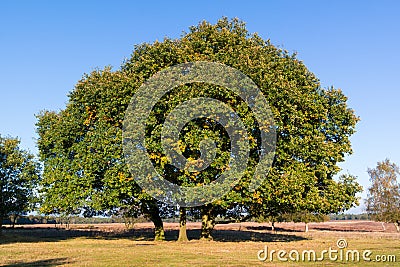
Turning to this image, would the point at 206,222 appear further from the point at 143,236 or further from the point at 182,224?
the point at 143,236

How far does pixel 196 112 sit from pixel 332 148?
15358 mm

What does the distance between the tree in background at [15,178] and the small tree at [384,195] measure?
68.7 m

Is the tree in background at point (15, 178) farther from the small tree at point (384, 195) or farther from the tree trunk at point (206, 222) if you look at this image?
the small tree at point (384, 195)

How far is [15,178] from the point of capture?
207 feet

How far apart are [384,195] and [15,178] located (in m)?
72.3

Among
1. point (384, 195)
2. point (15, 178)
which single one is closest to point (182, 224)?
point (15, 178)

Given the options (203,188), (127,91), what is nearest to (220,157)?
(203,188)

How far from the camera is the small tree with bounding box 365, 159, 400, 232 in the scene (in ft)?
297

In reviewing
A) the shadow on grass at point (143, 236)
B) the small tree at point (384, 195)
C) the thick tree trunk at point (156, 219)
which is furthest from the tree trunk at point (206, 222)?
the small tree at point (384, 195)

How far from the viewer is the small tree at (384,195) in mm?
90438

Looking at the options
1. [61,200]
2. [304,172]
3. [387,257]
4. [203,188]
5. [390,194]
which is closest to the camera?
[387,257]

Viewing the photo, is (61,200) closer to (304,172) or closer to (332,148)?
(304,172)

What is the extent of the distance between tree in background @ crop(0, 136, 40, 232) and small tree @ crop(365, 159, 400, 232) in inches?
2705

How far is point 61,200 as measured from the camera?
1849 inches
